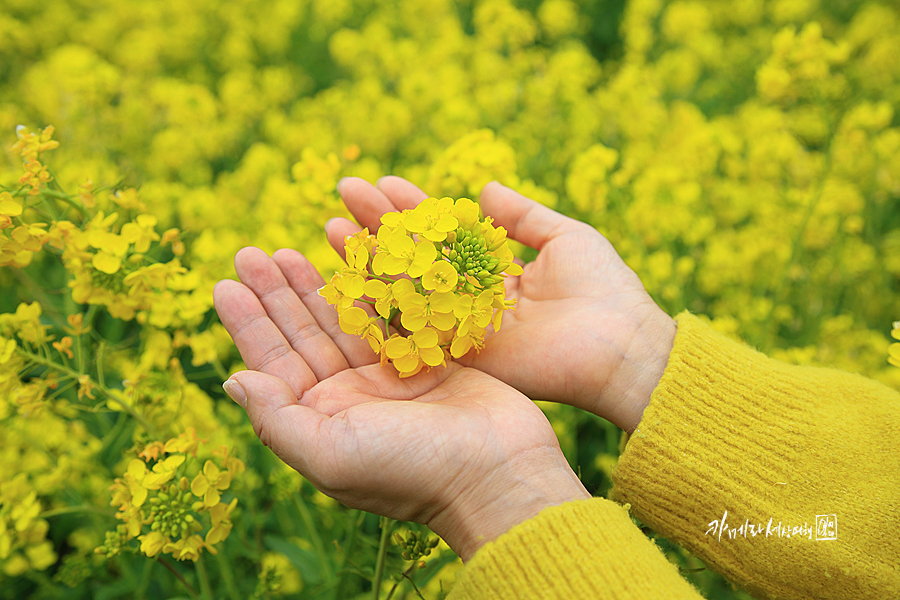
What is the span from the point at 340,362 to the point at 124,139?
3.12 metres

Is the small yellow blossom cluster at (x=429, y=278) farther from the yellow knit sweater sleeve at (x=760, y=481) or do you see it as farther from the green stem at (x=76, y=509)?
the green stem at (x=76, y=509)

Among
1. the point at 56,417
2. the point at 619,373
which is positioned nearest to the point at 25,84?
the point at 56,417

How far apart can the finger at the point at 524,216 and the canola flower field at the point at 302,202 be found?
0.67ft

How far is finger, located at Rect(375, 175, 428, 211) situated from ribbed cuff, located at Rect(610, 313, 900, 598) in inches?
40.6

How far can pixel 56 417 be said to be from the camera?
249 cm

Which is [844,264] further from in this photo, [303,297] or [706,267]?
[303,297]

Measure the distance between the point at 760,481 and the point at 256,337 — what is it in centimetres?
144

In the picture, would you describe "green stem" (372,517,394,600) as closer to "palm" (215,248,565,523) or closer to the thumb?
"palm" (215,248,565,523)

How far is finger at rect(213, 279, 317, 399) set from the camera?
1.60m

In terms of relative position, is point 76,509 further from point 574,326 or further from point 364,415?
point 574,326

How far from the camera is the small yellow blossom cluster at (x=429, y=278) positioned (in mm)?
1476

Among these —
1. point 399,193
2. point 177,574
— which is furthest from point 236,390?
point 399,193

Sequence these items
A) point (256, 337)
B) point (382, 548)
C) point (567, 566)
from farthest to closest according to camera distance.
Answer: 1. point (256, 337)
2. point (382, 548)
3. point (567, 566)

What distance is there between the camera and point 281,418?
136 centimetres
